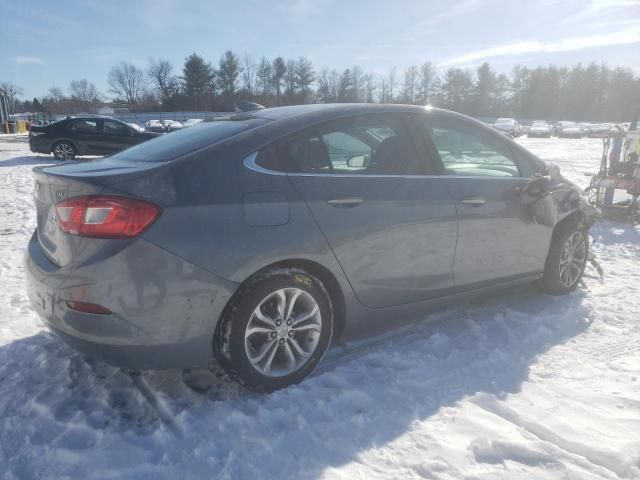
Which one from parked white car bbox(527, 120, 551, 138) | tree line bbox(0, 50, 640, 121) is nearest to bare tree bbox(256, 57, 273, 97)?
tree line bbox(0, 50, 640, 121)

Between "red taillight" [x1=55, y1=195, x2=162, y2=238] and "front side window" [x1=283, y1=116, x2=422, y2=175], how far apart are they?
0.81m

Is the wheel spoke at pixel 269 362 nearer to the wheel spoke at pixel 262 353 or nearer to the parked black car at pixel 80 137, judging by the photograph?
the wheel spoke at pixel 262 353

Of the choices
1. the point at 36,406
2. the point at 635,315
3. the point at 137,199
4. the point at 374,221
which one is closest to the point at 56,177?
the point at 137,199

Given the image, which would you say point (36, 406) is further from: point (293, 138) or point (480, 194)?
point (480, 194)

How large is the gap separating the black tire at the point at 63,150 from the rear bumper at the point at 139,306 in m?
14.1

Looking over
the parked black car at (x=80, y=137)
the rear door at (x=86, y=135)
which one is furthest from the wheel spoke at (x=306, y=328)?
the rear door at (x=86, y=135)

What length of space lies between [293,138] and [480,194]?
145 centimetres

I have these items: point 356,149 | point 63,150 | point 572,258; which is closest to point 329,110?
point 356,149

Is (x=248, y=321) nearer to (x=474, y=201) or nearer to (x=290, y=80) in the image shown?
(x=474, y=201)

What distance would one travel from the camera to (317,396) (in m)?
2.57

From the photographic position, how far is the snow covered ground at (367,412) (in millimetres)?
2072

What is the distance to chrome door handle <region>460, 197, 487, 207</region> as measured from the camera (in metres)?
3.23

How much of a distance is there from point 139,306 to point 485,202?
7.82 feet

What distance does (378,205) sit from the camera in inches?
111
